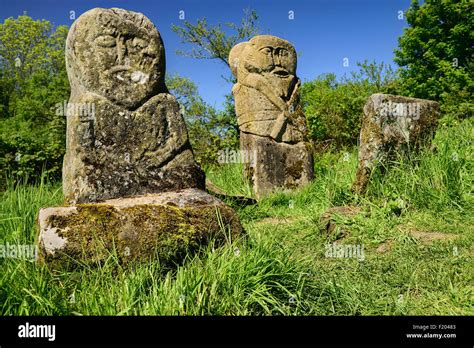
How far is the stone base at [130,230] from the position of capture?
11.7 ft

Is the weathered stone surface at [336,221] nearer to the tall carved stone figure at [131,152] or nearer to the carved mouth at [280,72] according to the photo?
the tall carved stone figure at [131,152]

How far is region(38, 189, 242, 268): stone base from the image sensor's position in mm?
3559

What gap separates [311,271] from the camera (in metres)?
3.84

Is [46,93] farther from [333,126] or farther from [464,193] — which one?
[464,193]

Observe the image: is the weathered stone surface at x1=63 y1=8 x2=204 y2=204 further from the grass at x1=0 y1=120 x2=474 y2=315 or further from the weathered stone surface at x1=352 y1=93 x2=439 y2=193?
the weathered stone surface at x1=352 y1=93 x2=439 y2=193

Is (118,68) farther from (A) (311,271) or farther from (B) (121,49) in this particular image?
(A) (311,271)

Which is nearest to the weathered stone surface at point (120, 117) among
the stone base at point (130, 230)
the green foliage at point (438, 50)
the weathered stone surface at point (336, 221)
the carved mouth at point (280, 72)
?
the stone base at point (130, 230)

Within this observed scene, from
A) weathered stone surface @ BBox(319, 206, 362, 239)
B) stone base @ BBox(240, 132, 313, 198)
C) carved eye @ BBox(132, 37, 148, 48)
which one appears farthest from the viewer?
stone base @ BBox(240, 132, 313, 198)

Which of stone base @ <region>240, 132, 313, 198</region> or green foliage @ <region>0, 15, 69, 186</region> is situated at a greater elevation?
green foliage @ <region>0, 15, 69, 186</region>
